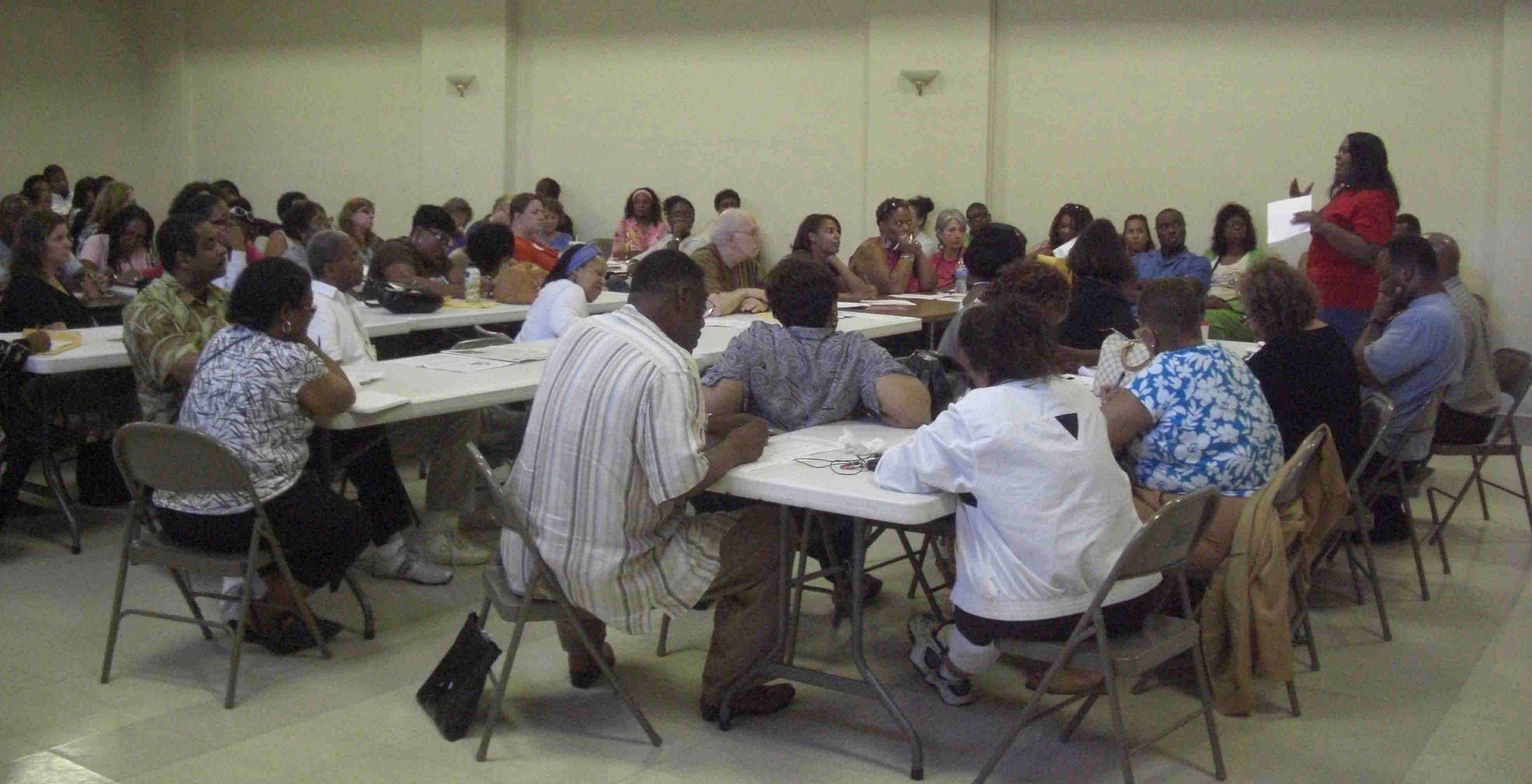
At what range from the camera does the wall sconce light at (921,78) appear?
9516 millimetres

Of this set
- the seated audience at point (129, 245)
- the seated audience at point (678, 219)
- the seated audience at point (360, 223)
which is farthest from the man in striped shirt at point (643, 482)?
the seated audience at point (678, 219)

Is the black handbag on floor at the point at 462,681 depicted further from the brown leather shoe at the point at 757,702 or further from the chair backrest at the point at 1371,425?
the chair backrest at the point at 1371,425

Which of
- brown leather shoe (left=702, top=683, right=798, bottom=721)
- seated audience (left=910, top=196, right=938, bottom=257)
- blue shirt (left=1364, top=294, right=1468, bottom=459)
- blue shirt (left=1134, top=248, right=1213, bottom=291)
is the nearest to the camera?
brown leather shoe (left=702, top=683, right=798, bottom=721)

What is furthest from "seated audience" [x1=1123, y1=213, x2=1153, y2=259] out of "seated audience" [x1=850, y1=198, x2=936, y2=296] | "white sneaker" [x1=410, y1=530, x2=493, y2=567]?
"white sneaker" [x1=410, y1=530, x2=493, y2=567]

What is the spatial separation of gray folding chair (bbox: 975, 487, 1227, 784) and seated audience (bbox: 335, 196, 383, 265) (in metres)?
5.53

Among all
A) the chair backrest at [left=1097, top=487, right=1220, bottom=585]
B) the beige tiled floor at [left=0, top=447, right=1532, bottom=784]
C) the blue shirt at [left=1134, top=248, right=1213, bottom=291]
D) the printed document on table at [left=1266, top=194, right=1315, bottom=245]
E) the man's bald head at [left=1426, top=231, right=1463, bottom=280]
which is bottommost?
the beige tiled floor at [left=0, top=447, right=1532, bottom=784]

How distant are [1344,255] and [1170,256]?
279cm

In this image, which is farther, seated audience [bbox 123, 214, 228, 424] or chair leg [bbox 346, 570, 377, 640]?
seated audience [bbox 123, 214, 228, 424]

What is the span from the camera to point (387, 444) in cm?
456

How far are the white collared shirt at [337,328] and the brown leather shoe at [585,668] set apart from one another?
1.45 metres

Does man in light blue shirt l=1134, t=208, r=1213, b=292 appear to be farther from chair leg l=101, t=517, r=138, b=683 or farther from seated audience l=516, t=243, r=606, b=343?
chair leg l=101, t=517, r=138, b=683

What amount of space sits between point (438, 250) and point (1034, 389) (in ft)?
16.8

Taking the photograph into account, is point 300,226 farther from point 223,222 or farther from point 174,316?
point 174,316

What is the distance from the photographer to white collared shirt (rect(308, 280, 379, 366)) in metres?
4.46
